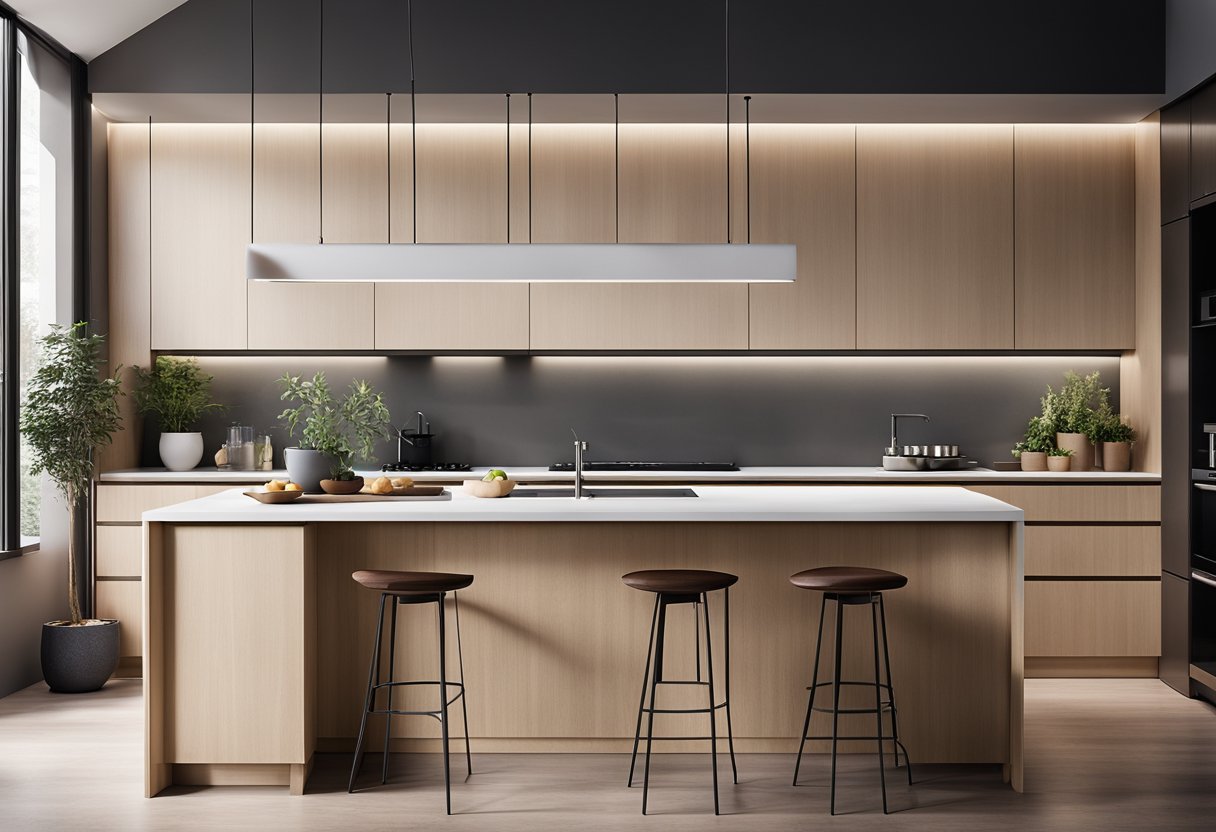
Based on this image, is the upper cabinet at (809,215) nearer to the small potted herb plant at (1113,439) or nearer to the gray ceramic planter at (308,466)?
the small potted herb plant at (1113,439)

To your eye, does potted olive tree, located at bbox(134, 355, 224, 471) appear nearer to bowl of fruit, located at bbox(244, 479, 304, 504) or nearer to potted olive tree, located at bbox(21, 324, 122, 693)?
potted olive tree, located at bbox(21, 324, 122, 693)

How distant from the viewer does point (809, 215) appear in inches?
215

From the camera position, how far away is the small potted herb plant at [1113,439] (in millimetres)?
5305

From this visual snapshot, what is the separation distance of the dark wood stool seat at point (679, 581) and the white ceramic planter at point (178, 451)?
311cm

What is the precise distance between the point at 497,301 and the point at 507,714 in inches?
96.5

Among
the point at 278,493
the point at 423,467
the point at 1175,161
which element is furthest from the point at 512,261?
the point at 1175,161

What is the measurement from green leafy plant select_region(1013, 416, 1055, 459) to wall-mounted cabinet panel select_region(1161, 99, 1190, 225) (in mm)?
1171

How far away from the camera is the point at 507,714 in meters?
3.75

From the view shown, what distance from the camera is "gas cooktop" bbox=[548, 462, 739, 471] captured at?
17.8 feet

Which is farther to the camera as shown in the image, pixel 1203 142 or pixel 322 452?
pixel 1203 142

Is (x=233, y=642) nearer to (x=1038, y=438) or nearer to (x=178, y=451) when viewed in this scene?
(x=178, y=451)

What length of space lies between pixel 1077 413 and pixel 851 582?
279cm

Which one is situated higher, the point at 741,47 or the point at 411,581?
the point at 741,47

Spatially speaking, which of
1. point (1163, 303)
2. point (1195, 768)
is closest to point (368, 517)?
point (1195, 768)
